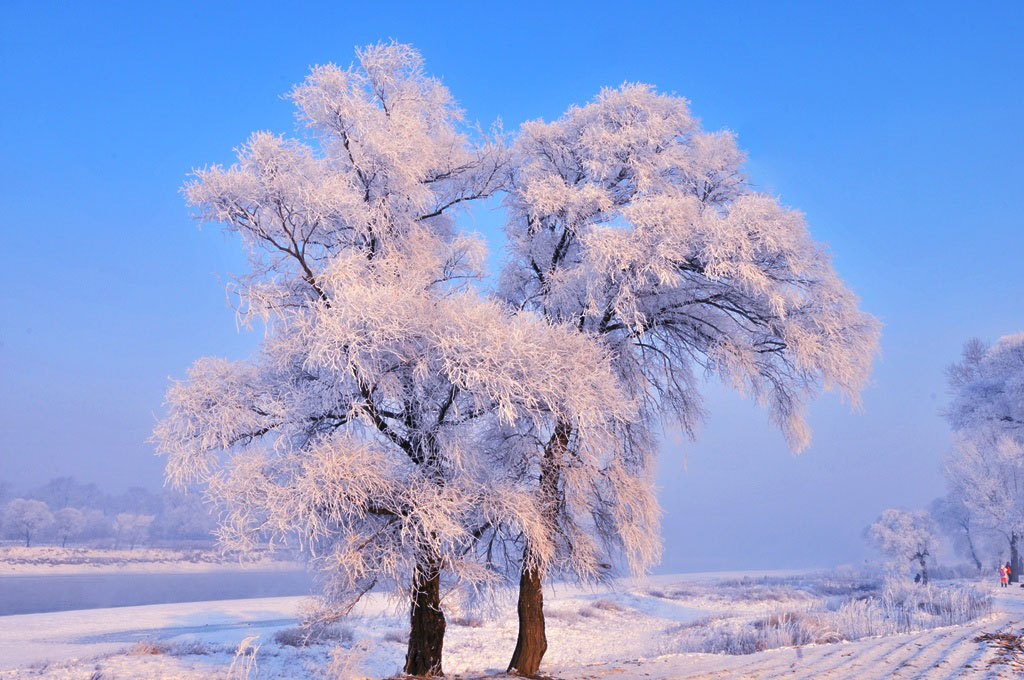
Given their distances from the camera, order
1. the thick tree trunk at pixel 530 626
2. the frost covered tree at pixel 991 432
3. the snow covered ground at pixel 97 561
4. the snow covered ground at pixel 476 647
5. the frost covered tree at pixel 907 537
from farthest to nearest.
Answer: the snow covered ground at pixel 97 561
the frost covered tree at pixel 907 537
the frost covered tree at pixel 991 432
the thick tree trunk at pixel 530 626
the snow covered ground at pixel 476 647

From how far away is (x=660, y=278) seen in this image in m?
11.2

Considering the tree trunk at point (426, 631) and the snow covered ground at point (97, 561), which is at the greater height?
the tree trunk at point (426, 631)

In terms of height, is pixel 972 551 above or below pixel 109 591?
above

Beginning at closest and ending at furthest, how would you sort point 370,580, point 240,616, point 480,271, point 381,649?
point 370,580 → point 480,271 → point 381,649 → point 240,616

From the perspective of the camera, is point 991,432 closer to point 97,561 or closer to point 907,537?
point 907,537

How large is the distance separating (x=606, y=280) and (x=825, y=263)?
12.7 ft

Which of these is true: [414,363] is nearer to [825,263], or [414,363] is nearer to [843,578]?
[825,263]

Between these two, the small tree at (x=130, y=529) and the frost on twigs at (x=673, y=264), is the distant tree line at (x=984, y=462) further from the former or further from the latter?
the small tree at (x=130, y=529)

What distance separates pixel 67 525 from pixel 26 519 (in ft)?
21.4

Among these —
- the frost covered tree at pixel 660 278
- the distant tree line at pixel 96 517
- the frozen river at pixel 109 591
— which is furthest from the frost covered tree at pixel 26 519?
the frost covered tree at pixel 660 278

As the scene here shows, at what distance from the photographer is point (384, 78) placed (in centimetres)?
1277

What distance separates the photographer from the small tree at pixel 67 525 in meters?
85.2

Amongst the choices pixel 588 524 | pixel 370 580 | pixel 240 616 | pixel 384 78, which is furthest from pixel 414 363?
pixel 240 616

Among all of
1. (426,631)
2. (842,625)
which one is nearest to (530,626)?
(426,631)
